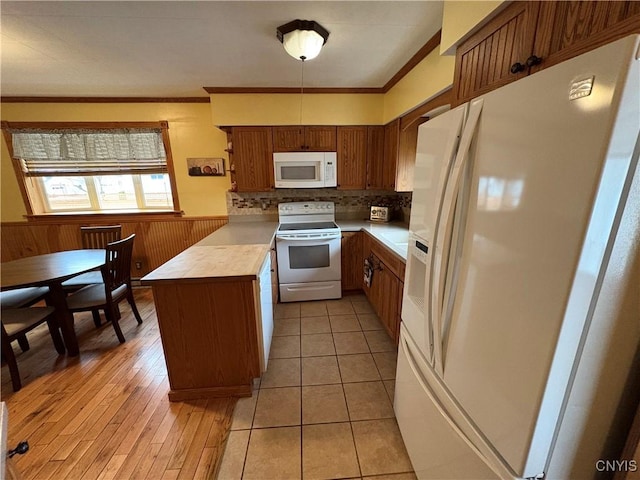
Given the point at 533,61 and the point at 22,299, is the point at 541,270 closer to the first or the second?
the point at 533,61

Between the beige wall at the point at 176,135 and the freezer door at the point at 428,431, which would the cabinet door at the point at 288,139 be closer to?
the beige wall at the point at 176,135

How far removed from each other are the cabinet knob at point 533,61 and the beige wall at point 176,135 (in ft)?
10.6

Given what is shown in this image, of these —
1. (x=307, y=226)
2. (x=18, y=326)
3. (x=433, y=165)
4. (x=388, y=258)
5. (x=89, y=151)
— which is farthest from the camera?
(x=89, y=151)

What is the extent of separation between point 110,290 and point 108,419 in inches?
44.9

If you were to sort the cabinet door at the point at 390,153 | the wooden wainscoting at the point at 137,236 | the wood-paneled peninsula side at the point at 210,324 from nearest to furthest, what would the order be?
1. the wood-paneled peninsula side at the point at 210,324
2. the cabinet door at the point at 390,153
3. the wooden wainscoting at the point at 137,236

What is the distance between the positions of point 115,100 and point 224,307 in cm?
322

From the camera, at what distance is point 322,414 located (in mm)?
1622

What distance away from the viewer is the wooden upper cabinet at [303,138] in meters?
2.99

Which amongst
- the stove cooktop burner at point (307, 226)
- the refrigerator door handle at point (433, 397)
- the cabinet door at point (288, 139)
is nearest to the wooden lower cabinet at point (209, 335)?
the refrigerator door handle at point (433, 397)

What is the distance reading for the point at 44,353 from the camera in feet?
7.36

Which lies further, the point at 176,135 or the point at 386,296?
the point at 176,135

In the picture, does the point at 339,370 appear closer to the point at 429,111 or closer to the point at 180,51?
the point at 429,111

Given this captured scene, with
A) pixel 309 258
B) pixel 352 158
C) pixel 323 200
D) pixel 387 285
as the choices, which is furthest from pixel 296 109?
pixel 387 285

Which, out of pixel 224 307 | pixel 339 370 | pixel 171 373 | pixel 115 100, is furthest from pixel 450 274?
pixel 115 100
